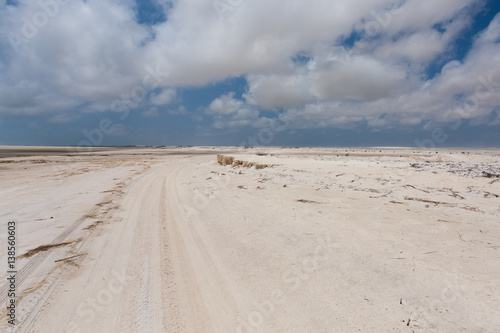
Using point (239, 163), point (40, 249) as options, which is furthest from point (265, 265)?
point (239, 163)

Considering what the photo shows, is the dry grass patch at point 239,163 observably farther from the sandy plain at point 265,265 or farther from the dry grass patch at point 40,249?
the dry grass patch at point 40,249

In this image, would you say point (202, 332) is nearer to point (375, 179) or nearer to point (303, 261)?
point (303, 261)

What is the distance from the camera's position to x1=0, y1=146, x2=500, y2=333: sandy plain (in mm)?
2818

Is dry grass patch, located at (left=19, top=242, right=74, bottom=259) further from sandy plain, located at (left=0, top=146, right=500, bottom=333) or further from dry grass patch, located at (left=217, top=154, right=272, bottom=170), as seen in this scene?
dry grass patch, located at (left=217, top=154, right=272, bottom=170)

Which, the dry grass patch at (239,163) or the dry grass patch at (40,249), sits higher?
the dry grass patch at (239,163)

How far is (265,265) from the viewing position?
4.09 meters

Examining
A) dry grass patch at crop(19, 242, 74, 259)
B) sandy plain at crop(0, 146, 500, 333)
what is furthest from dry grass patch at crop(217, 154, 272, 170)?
dry grass patch at crop(19, 242, 74, 259)

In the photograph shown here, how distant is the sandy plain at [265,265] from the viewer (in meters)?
2.82

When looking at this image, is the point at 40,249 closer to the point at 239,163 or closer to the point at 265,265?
the point at 265,265

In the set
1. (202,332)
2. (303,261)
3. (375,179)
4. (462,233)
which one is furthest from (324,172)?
(202,332)

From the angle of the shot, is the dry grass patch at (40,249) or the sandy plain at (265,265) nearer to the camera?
the sandy plain at (265,265)

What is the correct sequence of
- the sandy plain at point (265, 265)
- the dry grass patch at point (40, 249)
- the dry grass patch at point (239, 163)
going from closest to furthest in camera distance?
the sandy plain at point (265, 265)
the dry grass patch at point (40, 249)
the dry grass patch at point (239, 163)

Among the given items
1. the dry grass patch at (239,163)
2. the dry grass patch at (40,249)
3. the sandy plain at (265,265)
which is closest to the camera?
the sandy plain at (265,265)

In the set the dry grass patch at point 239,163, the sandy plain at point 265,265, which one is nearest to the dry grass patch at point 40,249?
the sandy plain at point 265,265
